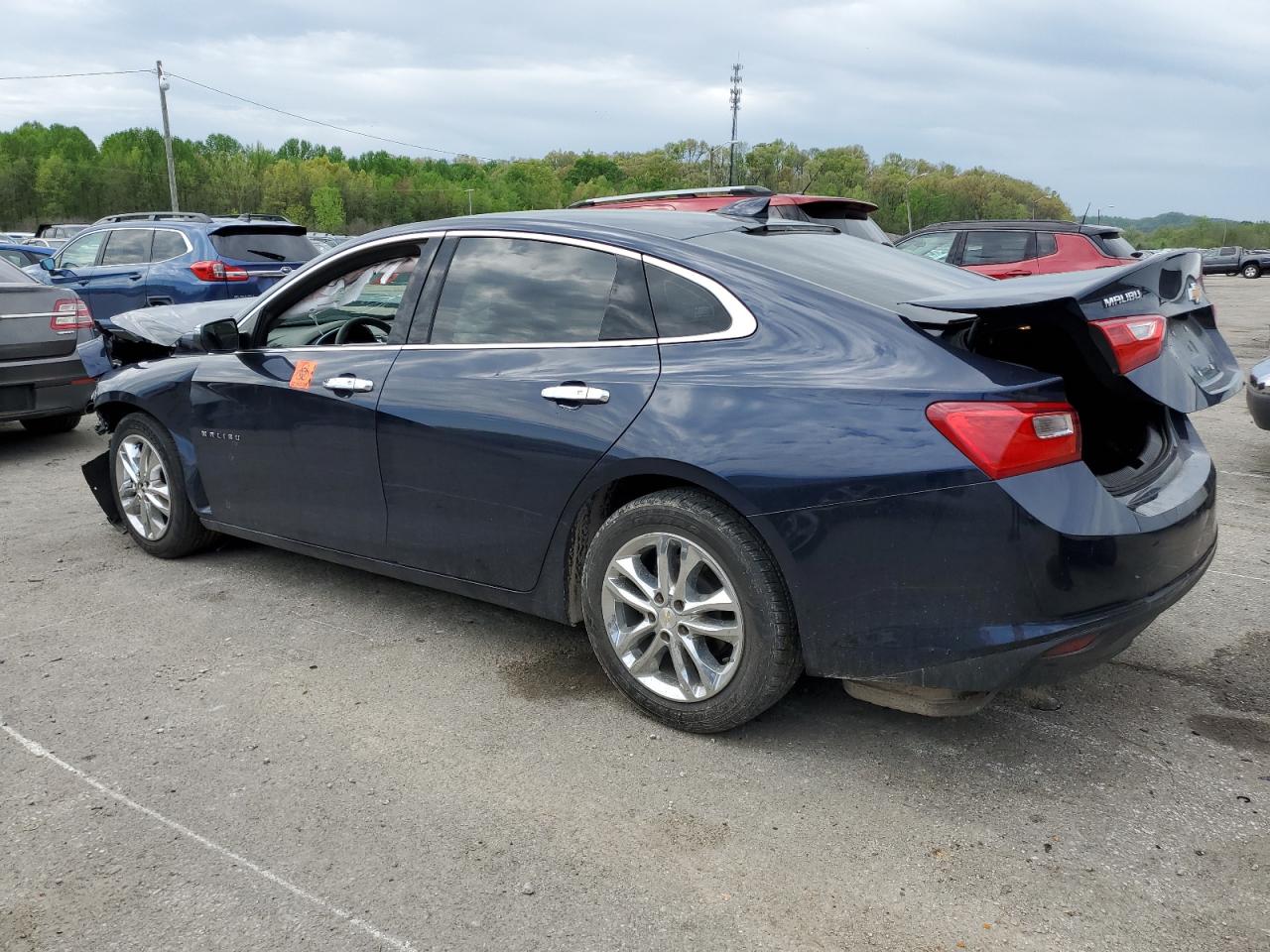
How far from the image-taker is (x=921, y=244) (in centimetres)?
1353

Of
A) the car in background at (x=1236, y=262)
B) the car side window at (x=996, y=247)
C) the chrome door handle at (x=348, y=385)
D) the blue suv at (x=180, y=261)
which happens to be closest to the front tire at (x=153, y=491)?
the chrome door handle at (x=348, y=385)

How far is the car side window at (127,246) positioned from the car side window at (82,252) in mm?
202

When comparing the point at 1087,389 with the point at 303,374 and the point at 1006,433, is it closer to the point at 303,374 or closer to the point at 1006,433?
the point at 1006,433

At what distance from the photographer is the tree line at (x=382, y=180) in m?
96.8

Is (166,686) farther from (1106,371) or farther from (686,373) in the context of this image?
(1106,371)

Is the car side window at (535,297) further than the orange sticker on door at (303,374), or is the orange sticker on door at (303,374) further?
the orange sticker on door at (303,374)

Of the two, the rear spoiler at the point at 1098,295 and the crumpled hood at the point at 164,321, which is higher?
the rear spoiler at the point at 1098,295

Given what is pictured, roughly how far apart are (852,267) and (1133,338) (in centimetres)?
96

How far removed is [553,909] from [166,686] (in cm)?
191

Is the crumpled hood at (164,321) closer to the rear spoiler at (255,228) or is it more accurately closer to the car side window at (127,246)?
the rear spoiler at (255,228)

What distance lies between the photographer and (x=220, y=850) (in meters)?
2.73

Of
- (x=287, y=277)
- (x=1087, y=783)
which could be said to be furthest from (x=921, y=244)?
(x=1087, y=783)

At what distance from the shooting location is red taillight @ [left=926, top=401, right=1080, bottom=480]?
8.89ft

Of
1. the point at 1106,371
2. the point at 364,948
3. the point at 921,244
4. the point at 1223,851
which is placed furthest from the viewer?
the point at 921,244
